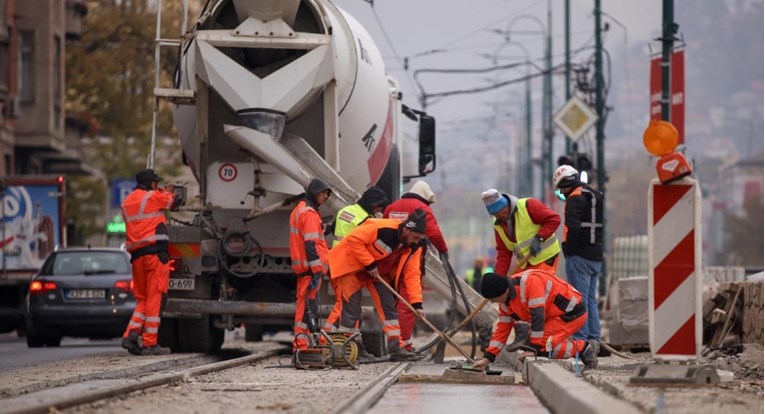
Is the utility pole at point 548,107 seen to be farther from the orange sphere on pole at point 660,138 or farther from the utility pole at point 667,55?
the orange sphere on pole at point 660,138

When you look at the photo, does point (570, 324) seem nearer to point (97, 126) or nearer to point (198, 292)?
point (198, 292)

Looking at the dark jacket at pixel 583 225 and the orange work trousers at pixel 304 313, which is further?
the orange work trousers at pixel 304 313

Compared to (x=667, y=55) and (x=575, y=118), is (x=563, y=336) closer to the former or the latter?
(x=667, y=55)

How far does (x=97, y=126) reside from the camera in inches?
2060

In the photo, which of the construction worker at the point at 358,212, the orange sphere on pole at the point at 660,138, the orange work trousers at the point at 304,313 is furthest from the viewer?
the construction worker at the point at 358,212

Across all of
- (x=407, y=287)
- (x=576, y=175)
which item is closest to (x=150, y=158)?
(x=407, y=287)

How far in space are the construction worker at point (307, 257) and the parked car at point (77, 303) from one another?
8.03 m

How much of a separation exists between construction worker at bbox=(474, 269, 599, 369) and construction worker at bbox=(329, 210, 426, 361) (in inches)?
73.6

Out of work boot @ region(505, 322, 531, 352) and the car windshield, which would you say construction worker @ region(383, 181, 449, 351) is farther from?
the car windshield

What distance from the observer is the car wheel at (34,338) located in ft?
80.4

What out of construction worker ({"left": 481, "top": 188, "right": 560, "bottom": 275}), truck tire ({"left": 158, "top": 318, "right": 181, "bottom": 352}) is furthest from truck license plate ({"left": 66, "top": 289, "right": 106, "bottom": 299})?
construction worker ({"left": 481, "top": 188, "right": 560, "bottom": 275})

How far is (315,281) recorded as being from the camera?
16.6m

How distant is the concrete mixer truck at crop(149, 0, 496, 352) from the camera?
17.3 metres

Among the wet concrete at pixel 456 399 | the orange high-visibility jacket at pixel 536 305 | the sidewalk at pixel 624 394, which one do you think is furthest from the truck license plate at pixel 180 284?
the sidewalk at pixel 624 394
